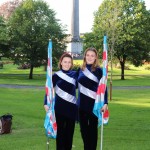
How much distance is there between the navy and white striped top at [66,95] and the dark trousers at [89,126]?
22cm

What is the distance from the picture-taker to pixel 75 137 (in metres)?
11.8

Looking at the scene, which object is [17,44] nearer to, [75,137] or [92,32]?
[92,32]

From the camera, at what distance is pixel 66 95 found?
24.9 feet

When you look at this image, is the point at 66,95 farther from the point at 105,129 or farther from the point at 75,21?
the point at 75,21

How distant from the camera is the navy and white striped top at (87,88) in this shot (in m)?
7.53

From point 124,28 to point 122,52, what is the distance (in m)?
3.53

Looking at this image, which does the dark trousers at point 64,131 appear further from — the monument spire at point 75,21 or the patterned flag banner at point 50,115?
the monument spire at point 75,21

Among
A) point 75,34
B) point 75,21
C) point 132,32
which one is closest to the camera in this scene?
point 132,32

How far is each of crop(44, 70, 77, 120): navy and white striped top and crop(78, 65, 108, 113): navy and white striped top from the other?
0.16 metres

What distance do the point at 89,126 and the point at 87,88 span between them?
0.75 metres

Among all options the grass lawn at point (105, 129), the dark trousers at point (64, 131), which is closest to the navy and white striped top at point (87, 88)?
the dark trousers at point (64, 131)

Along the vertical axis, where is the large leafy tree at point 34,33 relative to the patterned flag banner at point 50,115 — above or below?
above

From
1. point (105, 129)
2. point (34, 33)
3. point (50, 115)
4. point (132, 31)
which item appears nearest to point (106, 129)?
point (105, 129)

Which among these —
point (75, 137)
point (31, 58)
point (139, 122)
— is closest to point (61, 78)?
point (75, 137)
